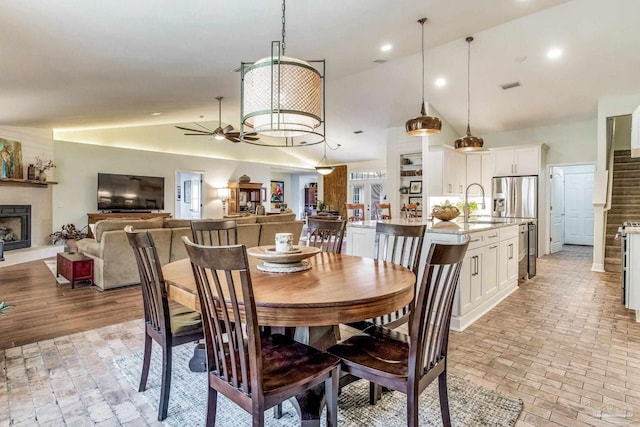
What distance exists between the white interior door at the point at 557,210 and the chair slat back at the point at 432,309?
7.54 metres

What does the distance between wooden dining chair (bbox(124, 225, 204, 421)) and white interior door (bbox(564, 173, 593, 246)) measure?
10229 millimetres

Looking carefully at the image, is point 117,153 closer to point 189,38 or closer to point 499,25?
point 189,38

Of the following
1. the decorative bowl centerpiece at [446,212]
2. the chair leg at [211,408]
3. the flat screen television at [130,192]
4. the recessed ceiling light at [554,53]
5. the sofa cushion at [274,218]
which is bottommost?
the chair leg at [211,408]

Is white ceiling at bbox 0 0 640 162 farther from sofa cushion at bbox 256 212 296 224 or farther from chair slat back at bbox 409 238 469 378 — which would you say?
chair slat back at bbox 409 238 469 378

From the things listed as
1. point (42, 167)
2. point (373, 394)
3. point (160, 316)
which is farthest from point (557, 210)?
point (42, 167)

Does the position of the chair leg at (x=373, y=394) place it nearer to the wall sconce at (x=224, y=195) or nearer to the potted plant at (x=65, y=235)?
the potted plant at (x=65, y=235)

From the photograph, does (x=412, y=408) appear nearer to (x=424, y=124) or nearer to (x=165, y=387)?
(x=165, y=387)

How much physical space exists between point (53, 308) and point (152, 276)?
280 centimetres

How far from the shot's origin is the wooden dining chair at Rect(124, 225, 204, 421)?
71.9 inches

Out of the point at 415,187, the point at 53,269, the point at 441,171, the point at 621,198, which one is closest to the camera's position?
the point at 53,269

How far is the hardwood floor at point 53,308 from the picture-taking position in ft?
10.2

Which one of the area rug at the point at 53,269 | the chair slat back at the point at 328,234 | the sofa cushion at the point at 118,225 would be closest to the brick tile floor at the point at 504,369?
the chair slat back at the point at 328,234

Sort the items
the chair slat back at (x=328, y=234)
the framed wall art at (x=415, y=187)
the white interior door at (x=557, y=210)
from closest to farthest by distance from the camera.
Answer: the chair slat back at (x=328, y=234)
the white interior door at (x=557, y=210)
the framed wall art at (x=415, y=187)

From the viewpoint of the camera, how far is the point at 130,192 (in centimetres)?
852
